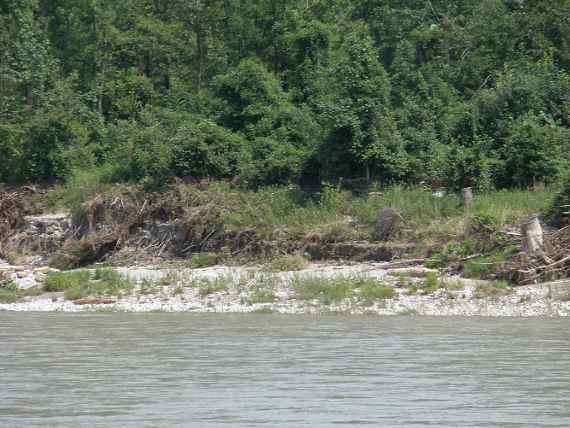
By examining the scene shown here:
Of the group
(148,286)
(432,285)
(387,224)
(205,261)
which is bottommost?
(205,261)

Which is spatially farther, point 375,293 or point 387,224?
point 387,224

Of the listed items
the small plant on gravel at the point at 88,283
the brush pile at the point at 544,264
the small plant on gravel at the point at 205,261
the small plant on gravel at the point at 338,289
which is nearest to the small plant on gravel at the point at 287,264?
the small plant on gravel at the point at 205,261

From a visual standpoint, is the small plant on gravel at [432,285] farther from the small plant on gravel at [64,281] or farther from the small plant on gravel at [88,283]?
the small plant on gravel at [64,281]

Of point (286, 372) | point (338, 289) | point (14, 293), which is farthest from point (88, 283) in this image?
point (286, 372)

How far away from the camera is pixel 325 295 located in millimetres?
23828

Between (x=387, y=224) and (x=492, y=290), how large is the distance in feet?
17.4

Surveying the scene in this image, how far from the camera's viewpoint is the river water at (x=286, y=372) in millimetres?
12836

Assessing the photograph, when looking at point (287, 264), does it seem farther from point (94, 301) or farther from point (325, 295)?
point (94, 301)

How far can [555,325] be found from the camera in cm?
2008

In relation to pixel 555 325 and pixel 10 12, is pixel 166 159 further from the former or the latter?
pixel 555 325

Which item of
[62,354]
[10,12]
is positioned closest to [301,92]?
[10,12]

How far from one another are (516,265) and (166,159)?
37.5ft

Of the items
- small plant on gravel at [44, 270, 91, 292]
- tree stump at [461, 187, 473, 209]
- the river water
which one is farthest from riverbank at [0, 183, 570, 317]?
the river water

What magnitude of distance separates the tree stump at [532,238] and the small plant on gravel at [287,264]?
5.52 m
